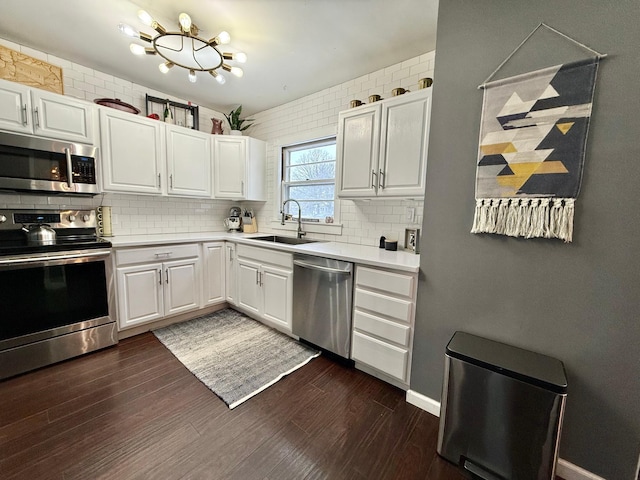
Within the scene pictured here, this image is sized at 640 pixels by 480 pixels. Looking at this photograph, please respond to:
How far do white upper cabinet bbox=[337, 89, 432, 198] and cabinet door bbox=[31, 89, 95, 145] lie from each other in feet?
7.74

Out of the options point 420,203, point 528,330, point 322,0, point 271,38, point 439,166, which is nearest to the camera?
point 528,330

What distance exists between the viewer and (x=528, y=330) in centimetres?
135

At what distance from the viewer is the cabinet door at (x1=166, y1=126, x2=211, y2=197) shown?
2.97 meters

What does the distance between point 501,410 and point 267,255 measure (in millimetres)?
2121

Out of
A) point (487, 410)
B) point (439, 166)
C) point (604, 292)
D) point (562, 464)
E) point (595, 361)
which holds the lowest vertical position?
point (562, 464)

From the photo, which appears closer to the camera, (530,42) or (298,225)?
(530,42)

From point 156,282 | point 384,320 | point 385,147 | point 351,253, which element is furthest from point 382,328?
point 156,282

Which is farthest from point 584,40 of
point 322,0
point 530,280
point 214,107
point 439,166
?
point 214,107

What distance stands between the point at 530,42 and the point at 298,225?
2.50m

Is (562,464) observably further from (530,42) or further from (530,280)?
(530,42)

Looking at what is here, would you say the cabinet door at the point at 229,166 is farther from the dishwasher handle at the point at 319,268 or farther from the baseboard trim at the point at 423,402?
the baseboard trim at the point at 423,402

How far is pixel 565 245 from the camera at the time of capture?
4.08ft

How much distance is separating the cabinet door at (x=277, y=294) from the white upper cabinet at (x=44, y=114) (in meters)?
2.11

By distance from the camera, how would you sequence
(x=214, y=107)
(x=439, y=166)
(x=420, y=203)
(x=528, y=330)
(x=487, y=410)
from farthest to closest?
(x=214, y=107) < (x=420, y=203) < (x=439, y=166) < (x=528, y=330) < (x=487, y=410)
